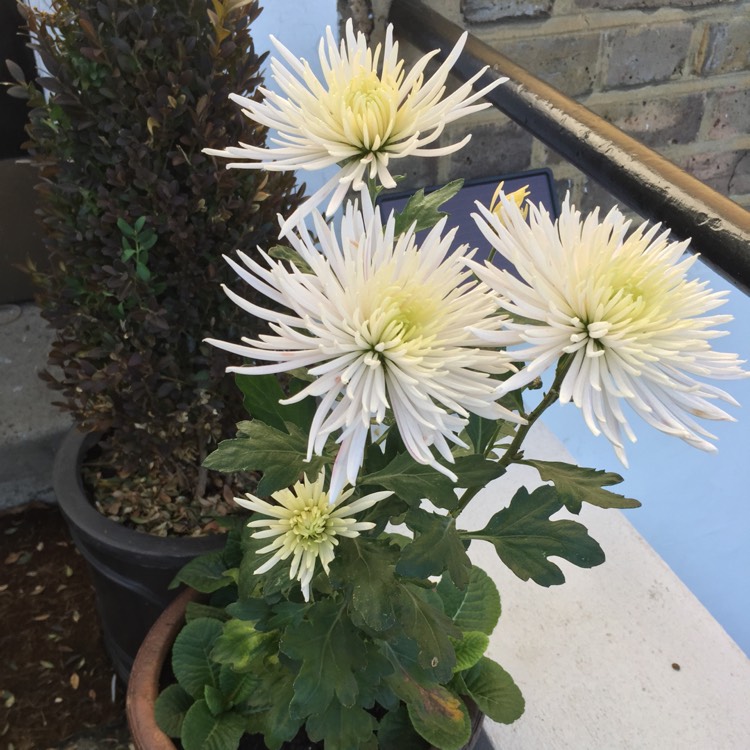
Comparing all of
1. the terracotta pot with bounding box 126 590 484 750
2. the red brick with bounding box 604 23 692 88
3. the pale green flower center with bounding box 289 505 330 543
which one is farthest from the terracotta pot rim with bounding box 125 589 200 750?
the red brick with bounding box 604 23 692 88

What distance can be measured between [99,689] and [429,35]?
139 centimetres

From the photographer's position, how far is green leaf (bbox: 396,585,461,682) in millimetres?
716

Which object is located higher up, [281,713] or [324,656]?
[324,656]

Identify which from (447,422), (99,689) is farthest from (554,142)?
(99,689)

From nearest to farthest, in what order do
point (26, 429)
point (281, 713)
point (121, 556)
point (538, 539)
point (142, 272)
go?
point (538, 539) → point (281, 713) → point (142, 272) → point (121, 556) → point (26, 429)

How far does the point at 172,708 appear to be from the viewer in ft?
3.22

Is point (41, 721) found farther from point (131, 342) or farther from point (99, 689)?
point (131, 342)

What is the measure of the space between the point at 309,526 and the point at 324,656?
0.55 ft

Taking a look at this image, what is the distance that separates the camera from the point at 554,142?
1081 millimetres

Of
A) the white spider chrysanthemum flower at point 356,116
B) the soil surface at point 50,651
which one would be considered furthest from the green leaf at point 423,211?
the soil surface at point 50,651

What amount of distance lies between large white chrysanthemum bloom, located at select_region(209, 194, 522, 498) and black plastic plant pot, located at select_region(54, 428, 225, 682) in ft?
2.44

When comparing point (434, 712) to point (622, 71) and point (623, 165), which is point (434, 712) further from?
point (622, 71)

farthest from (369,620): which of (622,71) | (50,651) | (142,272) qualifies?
(622,71)

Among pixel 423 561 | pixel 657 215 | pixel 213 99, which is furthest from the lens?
pixel 213 99
